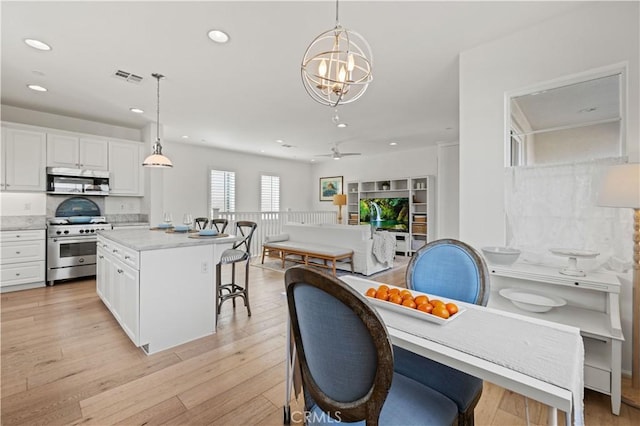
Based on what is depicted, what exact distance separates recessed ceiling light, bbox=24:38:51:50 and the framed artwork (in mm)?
7450

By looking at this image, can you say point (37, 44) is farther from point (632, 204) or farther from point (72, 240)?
point (632, 204)

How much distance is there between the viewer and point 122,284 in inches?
105

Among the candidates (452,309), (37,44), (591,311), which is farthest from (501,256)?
(37,44)

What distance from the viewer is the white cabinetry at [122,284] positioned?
2369 mm

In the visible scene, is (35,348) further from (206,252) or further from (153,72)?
(153,72)

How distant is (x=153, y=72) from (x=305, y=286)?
11.5 ft

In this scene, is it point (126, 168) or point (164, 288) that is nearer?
point (164, 288)

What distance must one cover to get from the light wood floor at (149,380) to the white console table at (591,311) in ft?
0.68

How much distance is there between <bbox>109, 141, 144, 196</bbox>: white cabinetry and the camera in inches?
199

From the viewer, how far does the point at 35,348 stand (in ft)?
8.04

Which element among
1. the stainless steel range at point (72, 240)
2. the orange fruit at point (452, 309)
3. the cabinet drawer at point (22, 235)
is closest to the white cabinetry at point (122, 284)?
the stainless steel range at point (72, 240)

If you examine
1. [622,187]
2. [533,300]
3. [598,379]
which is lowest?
[598,379]

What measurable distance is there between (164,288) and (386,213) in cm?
653

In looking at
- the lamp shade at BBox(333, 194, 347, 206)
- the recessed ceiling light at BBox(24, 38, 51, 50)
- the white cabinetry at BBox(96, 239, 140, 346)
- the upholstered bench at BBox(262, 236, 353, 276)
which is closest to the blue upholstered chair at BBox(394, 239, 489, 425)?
the white cabinetry at BBox(96, 239, 140, 346)
